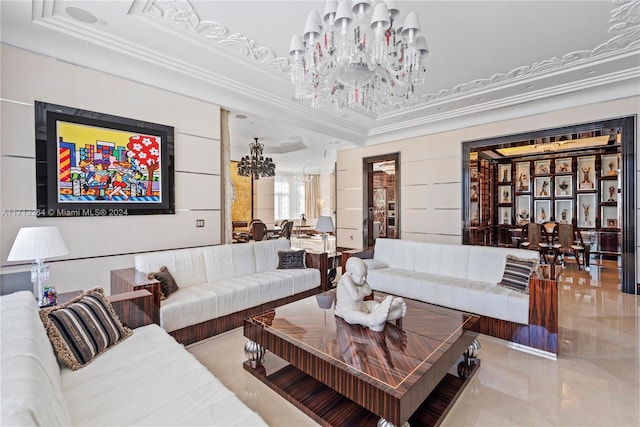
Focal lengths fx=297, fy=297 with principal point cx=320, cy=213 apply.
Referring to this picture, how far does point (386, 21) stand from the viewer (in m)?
2.08

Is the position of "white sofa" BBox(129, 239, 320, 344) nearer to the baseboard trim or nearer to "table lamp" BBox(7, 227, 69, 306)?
"table lamp" BBox(7, 227, 69, 306)

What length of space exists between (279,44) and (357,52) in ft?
4.66

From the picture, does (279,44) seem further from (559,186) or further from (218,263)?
(559,186)

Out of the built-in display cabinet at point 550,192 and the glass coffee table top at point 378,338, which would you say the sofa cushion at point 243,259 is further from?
the built-in display cabinet at point 550,192

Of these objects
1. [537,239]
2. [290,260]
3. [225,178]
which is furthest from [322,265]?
[537,239]

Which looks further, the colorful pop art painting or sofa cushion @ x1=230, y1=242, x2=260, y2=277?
sofa cushion @ x1=230, y1=242, x2=260, y2=277

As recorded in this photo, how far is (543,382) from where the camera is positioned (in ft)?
7.31

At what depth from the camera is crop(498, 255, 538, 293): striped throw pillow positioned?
9.80 ft

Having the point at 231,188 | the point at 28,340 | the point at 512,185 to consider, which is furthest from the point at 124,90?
the point at 512,185

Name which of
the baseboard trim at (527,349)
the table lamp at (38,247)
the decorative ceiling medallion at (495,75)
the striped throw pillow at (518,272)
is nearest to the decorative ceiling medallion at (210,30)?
the decorative ceiling medallion at (495,75)

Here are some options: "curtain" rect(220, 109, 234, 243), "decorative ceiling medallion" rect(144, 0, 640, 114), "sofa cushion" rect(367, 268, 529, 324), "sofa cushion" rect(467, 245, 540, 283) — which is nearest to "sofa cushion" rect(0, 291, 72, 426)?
"decorative ceiling medallion" rect(144, 0, 640, 114)

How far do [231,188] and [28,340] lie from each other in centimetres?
356

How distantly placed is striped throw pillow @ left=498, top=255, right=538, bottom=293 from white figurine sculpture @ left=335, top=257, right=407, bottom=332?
1.54 m

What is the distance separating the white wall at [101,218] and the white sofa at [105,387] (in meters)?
1.49
